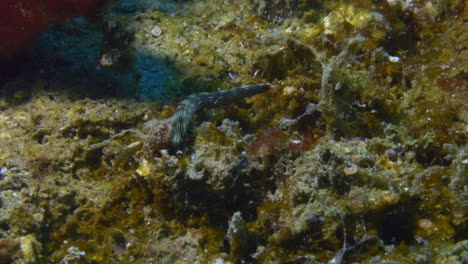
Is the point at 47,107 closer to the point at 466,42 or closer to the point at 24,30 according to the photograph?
the point at 24,30

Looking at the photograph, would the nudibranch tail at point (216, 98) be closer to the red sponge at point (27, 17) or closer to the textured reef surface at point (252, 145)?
the textured reef surface at point (252, 145)

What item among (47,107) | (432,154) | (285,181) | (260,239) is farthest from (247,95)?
(47,107)

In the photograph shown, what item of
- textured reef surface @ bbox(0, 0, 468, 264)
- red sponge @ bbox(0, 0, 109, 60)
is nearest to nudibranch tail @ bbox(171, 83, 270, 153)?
textured reef surface @ bbox(0, 0, 468, 264)

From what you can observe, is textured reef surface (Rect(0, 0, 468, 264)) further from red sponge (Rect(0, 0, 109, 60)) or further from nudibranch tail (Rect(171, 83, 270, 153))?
red sponge (Rect(0, 0, 109, 60))

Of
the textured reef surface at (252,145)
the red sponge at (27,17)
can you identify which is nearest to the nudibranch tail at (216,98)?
the textured reef surface at (252,145)

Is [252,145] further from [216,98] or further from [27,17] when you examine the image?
[27,17]

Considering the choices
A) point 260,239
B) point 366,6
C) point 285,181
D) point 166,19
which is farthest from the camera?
point 166,19
